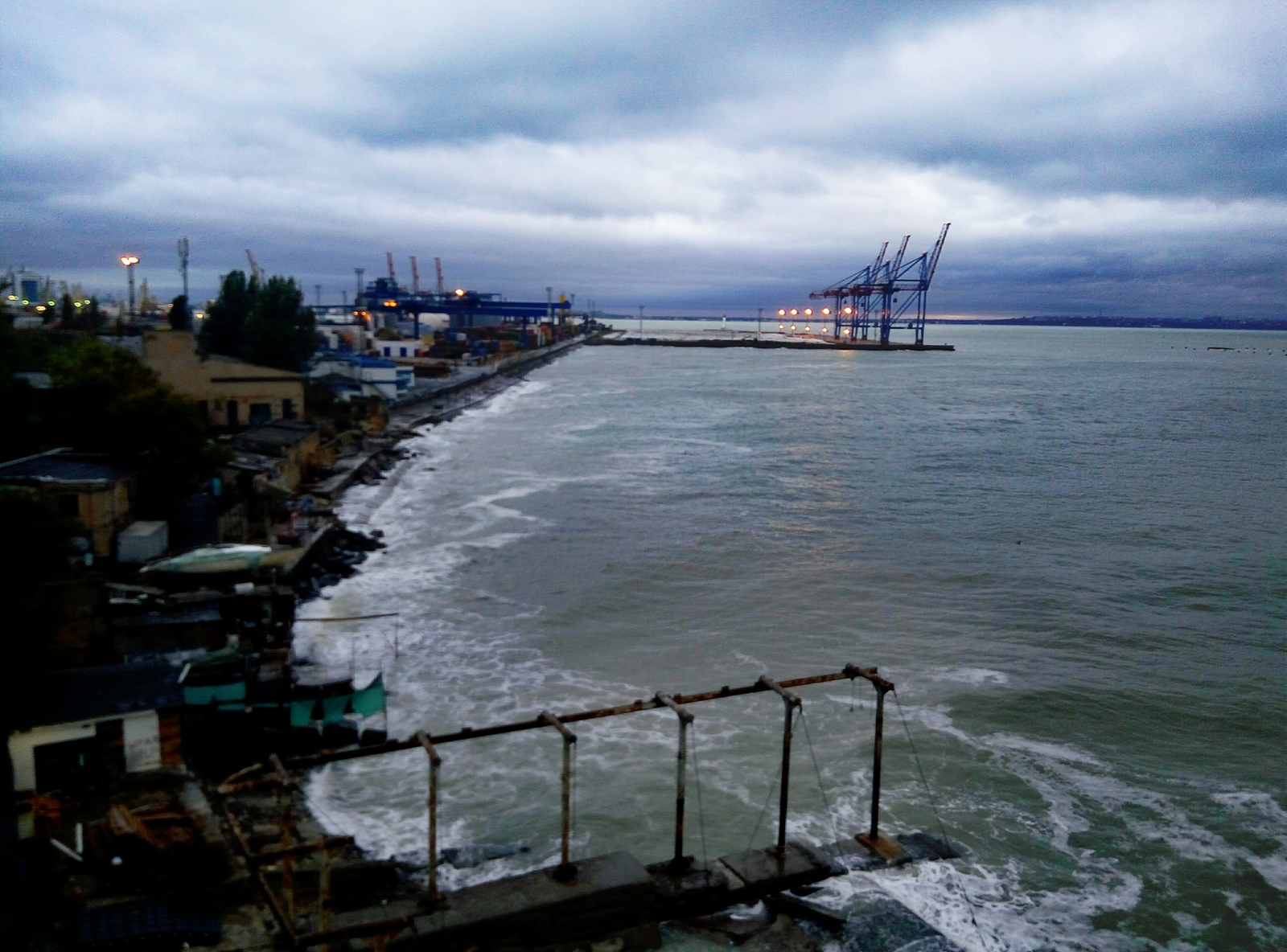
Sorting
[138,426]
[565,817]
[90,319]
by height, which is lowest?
[565,817]

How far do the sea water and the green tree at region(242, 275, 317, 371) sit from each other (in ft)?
13.6

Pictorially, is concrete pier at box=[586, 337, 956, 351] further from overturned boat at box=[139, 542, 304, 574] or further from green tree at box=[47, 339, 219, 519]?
overturned boat at box=[139, 542, 304, 574]

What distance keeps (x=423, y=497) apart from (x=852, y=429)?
1238 centimetres

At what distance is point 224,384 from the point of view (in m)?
13.7

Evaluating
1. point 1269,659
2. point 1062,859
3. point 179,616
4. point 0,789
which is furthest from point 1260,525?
point 0,789

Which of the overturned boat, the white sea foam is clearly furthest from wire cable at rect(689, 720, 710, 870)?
the overturned boat

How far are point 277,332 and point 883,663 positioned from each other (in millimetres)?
14700

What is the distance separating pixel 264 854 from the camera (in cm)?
297

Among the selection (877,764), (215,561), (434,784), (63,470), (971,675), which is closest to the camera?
(434,784)

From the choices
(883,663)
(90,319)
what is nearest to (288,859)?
(883,663)

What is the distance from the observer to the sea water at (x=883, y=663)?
4.63 meters

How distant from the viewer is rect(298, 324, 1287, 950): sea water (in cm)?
463

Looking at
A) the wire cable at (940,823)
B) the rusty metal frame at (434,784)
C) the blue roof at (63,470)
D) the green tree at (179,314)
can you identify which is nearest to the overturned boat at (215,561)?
the blue roof at (63,470)

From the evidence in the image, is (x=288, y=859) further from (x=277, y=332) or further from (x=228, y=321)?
(x=228, y=321)
